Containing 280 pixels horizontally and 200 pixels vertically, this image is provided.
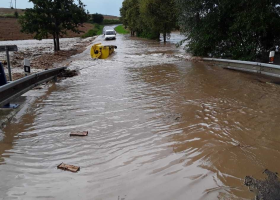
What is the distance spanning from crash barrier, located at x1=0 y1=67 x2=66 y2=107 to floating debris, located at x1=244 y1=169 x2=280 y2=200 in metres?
5.15

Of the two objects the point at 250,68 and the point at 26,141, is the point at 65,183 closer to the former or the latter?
the point at 26,141

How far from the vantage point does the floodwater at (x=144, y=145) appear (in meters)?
3.34

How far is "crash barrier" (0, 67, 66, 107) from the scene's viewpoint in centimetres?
601

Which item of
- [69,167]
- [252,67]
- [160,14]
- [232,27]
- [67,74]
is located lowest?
[69,167]

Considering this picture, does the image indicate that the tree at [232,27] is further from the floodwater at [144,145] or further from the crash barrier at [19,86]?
the crash barrier at [19,86]

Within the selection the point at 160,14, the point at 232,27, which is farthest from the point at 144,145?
the point at 160,14

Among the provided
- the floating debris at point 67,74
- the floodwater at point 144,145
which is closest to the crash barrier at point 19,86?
the floodwater at point 144,145

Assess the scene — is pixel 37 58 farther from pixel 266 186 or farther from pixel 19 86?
pixel 266 186

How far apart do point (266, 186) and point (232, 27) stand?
495 inches

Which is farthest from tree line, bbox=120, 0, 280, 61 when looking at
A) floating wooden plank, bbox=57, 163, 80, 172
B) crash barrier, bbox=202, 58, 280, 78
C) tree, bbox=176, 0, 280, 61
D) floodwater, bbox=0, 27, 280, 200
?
floating wooden plank, bbox=57, 163, 80, 172

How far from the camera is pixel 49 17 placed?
24.6 metres

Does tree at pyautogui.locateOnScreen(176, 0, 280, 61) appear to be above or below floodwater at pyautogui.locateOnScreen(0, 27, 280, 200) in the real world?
above

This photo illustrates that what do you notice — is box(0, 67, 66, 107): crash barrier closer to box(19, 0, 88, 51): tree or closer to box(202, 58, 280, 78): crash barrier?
box(202, 58, 280, 78): crash barrier

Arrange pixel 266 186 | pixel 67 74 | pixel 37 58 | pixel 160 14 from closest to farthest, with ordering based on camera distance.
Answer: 1. pixel 266 186
2. pixel 67 74
3. pixel 37 58
4. pixel 160 14
